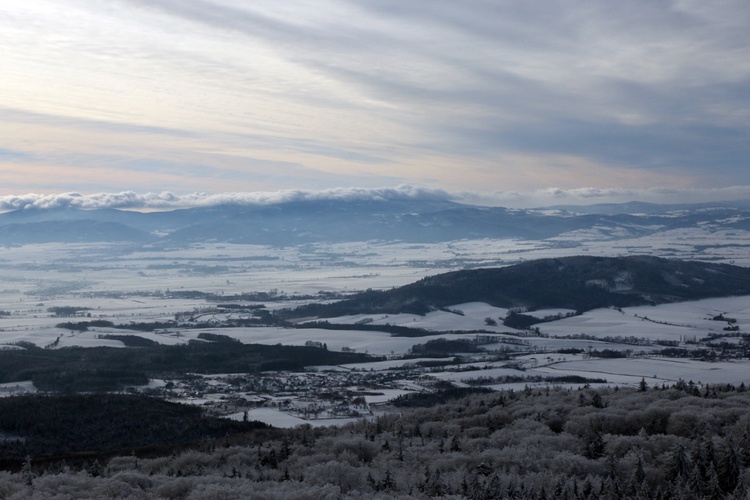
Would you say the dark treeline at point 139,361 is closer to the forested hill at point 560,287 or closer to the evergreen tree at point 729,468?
the forested hill at point 560,287

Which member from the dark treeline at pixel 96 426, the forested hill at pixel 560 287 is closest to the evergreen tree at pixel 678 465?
the dark treeline at pixel 96 426

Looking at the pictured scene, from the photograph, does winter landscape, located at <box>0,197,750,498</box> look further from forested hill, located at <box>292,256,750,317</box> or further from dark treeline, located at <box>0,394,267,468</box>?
forested hill, located at <box>292,256,750,317</box>

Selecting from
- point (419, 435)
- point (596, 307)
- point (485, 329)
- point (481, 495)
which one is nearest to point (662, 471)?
point (481, 495)

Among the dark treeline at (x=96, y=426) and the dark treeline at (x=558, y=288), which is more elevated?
the dark treeline at (x=558, y=288)

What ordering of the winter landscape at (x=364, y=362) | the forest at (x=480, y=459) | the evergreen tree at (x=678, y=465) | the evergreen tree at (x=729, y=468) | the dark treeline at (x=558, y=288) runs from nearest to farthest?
the forest at (x=480, y=459) → the evergreen tree at (x=729, y=468) → the evergreen tree at (x=678, y=465) → the winter landscape at (x=364, y=362) → the dark treeline at (x=558, y=288)

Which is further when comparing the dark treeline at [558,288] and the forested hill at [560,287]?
the forested hill at [560,287]

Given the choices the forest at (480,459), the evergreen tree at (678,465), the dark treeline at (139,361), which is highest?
the evergreen tree at (678,465)

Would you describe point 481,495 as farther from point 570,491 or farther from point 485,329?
point 485,329

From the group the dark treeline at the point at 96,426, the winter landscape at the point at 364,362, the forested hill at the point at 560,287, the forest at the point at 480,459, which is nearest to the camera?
the forest at the point at 480,459
